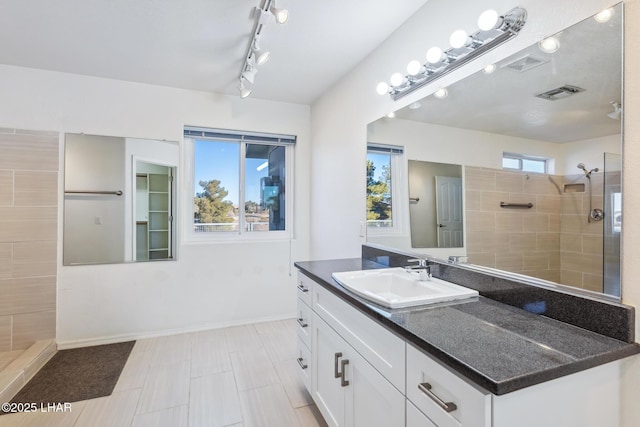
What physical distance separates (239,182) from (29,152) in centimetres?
174

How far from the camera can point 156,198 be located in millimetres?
2988

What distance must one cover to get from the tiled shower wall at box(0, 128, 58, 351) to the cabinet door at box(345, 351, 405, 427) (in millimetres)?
2735

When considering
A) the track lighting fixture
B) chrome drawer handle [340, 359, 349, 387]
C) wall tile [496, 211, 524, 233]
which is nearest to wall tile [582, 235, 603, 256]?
wall tile [496, 211, 524, 233]

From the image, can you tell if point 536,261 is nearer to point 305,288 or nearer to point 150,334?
point 305,288

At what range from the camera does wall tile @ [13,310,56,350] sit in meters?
2.53

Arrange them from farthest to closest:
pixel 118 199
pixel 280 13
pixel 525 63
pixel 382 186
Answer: pixel 118 199 → pixel 382 186 → pixel 280 13 → pixel 525 63

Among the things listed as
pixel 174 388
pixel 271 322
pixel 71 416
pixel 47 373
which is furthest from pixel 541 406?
pixel 47 373

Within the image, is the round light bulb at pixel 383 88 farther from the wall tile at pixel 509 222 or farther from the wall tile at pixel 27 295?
the wall tile at pixel 27 295

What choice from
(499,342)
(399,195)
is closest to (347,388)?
(499,342)

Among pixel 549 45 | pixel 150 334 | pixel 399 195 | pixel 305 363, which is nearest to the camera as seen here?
pixel 549 45

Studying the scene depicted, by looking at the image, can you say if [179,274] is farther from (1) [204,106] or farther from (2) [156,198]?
(1) [204,106]

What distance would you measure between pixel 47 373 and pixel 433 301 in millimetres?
2813

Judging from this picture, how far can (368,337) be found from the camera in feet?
4.03

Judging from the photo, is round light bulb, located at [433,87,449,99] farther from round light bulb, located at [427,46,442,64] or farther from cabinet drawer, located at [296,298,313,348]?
cabinet drawer, located at [296,298,313,348]
